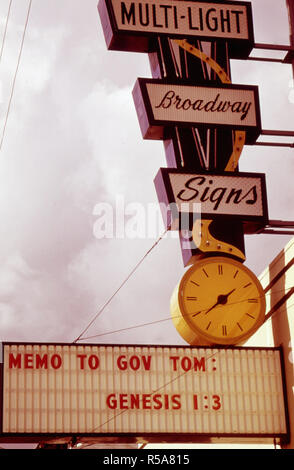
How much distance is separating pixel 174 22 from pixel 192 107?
2.02 metres

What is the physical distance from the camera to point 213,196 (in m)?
19.4

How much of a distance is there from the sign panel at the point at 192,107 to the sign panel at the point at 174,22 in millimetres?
1118

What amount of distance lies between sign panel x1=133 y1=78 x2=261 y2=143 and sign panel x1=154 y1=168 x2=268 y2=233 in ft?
3.45

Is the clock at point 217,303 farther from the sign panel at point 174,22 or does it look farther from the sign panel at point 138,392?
the sign panel at point 174,22

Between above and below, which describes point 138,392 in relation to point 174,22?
below

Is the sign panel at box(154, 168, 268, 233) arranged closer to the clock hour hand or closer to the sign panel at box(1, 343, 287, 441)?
the clock hour hand

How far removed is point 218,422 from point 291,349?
1897mm

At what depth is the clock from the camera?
18516 mm

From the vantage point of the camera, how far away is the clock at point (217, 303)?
18516mm

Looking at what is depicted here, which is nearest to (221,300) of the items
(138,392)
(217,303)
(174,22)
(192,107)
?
(217,303)

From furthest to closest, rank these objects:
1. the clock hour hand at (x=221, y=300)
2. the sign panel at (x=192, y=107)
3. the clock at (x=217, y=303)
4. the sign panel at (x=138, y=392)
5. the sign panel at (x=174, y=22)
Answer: the sign panel at (x=174, y=22), the sign panel at (x=192, y=107), the clock hour hand at (x=221, y=300), the clock at (x=217, y=303), the sign panel at (x=138, y=392)

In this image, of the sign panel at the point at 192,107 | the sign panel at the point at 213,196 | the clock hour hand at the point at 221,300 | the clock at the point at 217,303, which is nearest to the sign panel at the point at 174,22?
the sign panel at the point at 192,107

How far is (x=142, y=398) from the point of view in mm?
18031

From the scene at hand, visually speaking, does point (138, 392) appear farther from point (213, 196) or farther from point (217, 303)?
point (213, 196)
